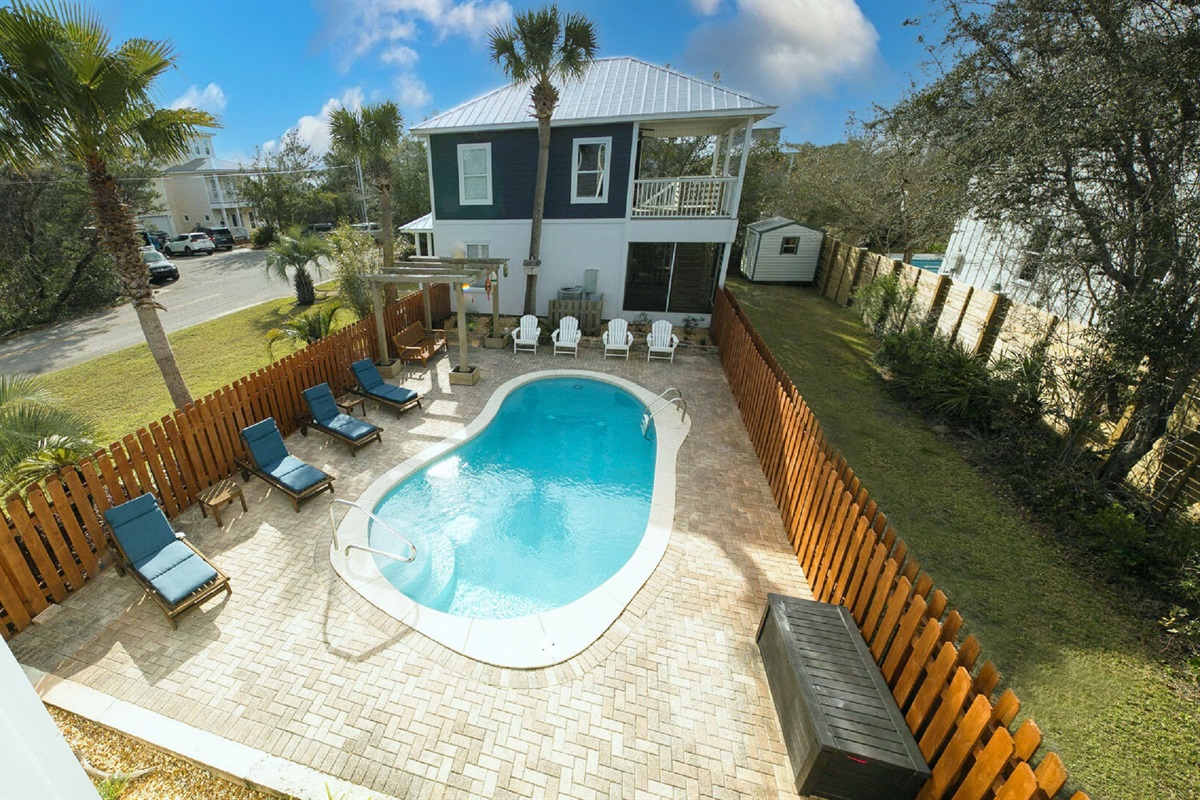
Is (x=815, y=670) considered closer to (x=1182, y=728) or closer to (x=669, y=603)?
(x=669, y=603)

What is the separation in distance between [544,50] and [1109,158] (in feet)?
42.5

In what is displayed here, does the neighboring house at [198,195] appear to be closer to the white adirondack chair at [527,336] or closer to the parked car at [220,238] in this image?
the parked car at [220,238]

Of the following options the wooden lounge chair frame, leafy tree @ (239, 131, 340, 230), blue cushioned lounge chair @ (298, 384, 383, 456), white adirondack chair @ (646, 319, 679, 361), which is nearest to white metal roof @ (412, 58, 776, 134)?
white adirondack chair @ (646, 319, 679, 361)

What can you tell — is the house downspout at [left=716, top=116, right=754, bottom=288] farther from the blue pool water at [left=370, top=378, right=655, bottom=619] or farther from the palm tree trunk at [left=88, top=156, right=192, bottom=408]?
the palm tree trunk at [left=88, top=156, right=192, bottom=408]

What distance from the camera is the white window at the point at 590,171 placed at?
50.8 ft

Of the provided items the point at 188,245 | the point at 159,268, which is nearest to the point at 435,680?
the point at 159,268

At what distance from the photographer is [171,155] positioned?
25.0 feet

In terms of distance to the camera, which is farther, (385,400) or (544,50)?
(544,50)

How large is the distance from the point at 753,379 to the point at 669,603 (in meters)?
5.96

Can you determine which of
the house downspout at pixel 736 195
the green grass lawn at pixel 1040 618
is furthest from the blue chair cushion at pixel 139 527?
the house downspout at pixel 736 195

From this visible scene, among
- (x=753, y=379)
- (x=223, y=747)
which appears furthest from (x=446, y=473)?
(x=753, y=379)

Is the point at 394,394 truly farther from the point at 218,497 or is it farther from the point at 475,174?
the point at 475,174

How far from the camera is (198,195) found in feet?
147

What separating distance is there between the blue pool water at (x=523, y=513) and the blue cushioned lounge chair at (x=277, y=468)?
1127 millimetres
